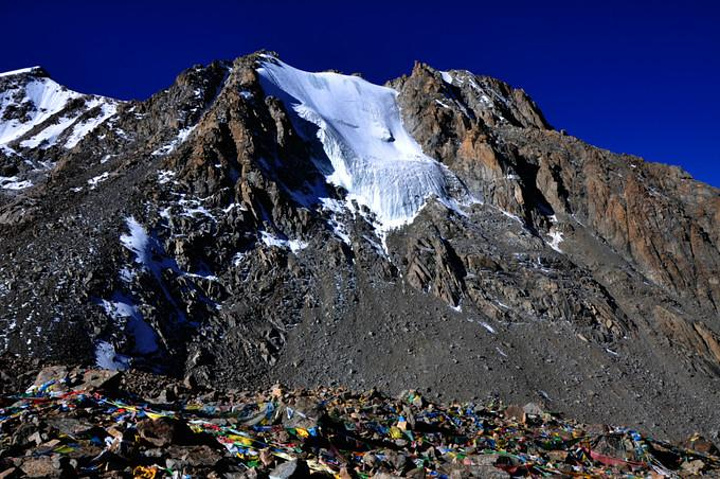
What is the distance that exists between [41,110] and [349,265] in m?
69.1

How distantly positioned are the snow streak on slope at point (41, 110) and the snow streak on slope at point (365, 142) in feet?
94.6

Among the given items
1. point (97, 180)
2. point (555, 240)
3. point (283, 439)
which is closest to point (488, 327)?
point (555, 240)

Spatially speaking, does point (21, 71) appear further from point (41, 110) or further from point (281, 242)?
point (281, 242)

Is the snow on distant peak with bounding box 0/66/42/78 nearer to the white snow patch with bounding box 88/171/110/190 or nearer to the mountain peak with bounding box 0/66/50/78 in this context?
A: the mountain peak with bounding box 0/66/50/78

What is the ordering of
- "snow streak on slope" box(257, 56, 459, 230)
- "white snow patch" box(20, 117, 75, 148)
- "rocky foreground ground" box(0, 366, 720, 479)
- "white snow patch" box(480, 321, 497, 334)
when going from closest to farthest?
"rocky foreground ground" box(0, 366, 720, 479) < "white snow patch" box(480, 321, 497, 334) < "snow streak on slope" box(257, 56, 459, 230) < "white snow patch" box(20, 117, 75, 148)

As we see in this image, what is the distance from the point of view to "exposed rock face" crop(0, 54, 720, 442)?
112 feet

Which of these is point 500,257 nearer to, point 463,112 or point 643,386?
point 643,386

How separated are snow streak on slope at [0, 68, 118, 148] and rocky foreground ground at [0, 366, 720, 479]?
6550cm

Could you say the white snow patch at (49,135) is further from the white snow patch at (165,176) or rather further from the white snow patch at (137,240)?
the white snow patch at (137,240)

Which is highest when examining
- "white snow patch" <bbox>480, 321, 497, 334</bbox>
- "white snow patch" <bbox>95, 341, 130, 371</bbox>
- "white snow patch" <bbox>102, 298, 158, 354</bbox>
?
"white snow patch" <bbox>480, 321, 497, 334</bbox>

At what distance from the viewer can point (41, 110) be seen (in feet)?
261

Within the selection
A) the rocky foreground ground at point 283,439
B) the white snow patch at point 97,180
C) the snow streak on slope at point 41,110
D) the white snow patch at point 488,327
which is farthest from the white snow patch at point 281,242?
the snow streak on slope at point 41,110

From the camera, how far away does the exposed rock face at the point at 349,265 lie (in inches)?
1346

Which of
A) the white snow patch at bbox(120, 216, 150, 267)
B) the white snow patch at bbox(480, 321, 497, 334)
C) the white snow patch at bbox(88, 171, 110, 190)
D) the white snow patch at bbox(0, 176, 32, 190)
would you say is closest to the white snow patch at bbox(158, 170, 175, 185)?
the white snow patch at bbox(88, 171, 110, 190)
